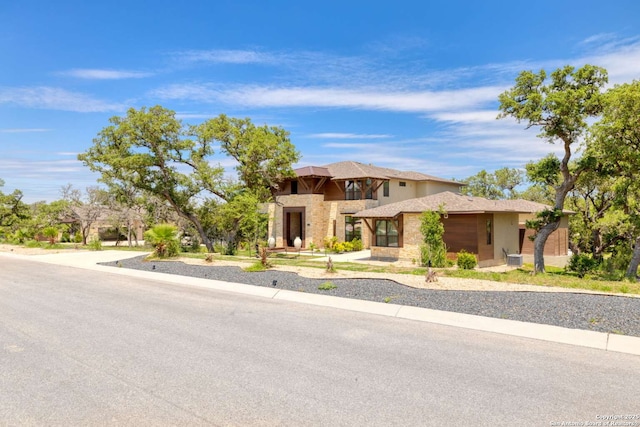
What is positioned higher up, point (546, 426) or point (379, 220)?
point (379, 220)

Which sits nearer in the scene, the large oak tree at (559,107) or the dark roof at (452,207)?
the large oak tree at (559,107)

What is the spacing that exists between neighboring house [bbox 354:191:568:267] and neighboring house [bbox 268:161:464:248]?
189 inches

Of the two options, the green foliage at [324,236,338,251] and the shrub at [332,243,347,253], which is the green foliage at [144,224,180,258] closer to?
the shrub at [332,243,347,253]

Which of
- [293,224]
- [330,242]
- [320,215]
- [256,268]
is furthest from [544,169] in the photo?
[293,224]

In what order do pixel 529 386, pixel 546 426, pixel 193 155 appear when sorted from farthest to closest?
pixel 193 155
pixel 529 386
pixel 546 426

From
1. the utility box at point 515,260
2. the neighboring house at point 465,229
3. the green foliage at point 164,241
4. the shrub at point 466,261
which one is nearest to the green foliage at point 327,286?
the shrub at point 466,261

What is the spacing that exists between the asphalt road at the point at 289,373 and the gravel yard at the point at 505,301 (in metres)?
1.63

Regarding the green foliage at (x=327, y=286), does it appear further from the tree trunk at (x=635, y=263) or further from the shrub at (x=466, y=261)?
the tree trunk at (x=635, y=263)

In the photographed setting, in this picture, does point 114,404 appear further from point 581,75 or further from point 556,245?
point 556,245

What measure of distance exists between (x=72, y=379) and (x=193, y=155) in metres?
26.4

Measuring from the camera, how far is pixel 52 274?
19062 millimetres

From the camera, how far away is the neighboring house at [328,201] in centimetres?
3309

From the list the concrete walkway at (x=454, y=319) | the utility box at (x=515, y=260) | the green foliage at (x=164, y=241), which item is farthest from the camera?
the utility box at (x=515, y=260)

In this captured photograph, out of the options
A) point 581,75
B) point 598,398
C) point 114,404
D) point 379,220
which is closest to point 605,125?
point 581,75
